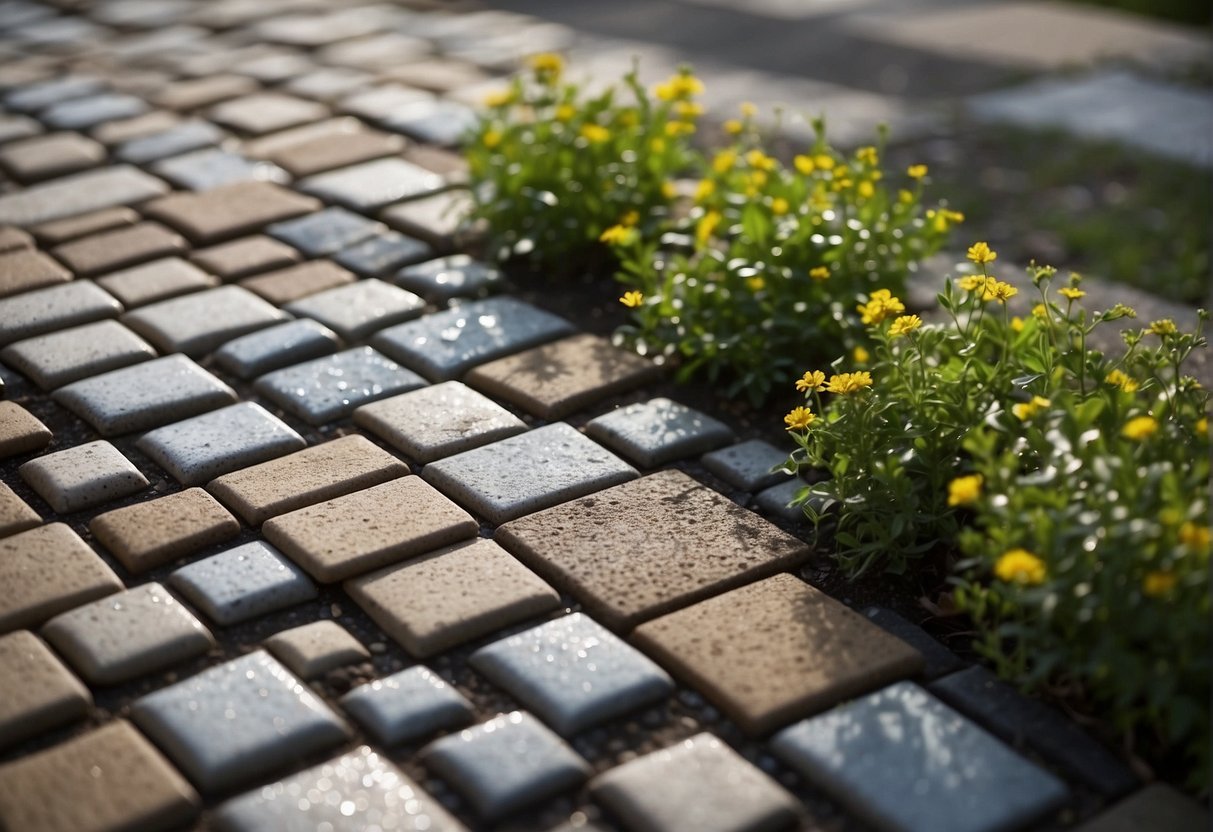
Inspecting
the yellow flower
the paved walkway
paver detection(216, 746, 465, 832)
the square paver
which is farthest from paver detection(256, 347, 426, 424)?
the yellow flower

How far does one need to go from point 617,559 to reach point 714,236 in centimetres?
142

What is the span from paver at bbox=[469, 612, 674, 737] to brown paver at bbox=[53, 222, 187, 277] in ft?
6.87

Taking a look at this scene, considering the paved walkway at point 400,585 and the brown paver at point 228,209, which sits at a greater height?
the brown paver at point 228,209

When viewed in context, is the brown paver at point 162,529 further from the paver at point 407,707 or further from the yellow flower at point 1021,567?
the yellow flower at point 1021,567

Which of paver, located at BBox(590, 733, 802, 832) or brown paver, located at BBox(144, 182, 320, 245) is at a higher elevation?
brown paver, located at BBox(144, 182, 320, 245)

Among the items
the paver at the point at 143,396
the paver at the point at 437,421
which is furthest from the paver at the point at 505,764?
the paver at the point at 143,396

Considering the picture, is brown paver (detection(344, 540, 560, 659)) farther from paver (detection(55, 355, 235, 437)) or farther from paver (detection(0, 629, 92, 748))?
paver (detection(55, 355, 235, 437))

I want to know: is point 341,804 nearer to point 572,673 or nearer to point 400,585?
point 572,673

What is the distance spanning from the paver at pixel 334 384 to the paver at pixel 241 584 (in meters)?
0.60

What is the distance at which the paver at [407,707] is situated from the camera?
233 centimetres

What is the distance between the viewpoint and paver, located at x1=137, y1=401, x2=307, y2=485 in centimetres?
305

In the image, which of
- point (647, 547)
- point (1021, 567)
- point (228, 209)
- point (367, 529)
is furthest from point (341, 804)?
point (228, 209)

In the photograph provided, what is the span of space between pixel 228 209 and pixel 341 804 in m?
2.63

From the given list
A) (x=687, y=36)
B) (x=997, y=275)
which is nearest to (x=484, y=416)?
(x=997, y=275)
